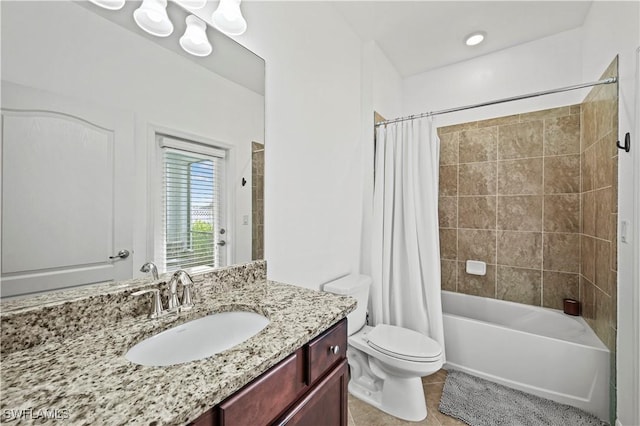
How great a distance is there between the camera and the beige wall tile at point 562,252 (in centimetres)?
218

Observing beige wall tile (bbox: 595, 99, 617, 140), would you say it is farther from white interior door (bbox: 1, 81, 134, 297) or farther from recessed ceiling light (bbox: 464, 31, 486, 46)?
white interior door (bbox: 1, 81, 134, 297)

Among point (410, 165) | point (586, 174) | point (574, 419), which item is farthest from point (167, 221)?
point (586, 174)

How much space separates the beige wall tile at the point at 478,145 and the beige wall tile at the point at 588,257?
944 mm

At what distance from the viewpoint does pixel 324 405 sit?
90 centimetres

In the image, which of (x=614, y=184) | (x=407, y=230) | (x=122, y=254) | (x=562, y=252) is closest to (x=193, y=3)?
(x=122, y=254)

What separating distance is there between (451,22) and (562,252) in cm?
205

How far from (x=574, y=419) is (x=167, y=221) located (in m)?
2.40

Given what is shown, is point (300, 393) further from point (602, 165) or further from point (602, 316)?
point (602, 165)

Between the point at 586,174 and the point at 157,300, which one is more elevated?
the point at 586,174

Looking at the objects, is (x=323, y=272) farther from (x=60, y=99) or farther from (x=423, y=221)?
(x=60, y=99)

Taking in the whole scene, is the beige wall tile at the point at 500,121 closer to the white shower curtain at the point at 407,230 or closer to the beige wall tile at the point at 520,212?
the beige wall tile at the point at 520,212

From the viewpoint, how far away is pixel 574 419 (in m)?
1.56

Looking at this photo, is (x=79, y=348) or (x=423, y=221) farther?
(x=423, y=221)

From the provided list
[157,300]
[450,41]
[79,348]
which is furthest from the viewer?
[450,41]
